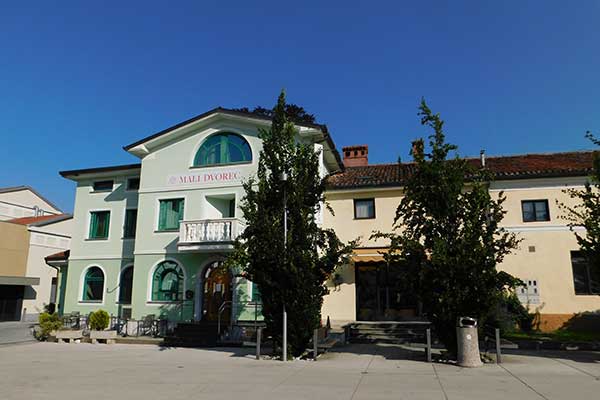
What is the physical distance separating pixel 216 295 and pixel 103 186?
9.77 metres

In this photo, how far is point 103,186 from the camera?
80.0 ft

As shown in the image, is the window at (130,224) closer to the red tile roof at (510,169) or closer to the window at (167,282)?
the window at (167,282)

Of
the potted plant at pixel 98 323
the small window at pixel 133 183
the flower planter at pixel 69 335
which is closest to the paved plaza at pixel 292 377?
the potted plant at pixel 98 323

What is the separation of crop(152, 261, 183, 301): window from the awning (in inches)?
564

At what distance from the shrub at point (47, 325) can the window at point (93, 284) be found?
2861mm

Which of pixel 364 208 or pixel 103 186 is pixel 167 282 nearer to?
pixel 103 186

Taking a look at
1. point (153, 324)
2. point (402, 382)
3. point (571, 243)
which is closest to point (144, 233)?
point (153, 324)

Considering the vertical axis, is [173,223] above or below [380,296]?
above

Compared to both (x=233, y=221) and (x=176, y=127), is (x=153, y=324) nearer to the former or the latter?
(x=233, y=221)

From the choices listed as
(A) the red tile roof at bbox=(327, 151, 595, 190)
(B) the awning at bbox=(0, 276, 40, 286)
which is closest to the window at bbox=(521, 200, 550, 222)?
(A) the red tile roof at bbox=(327, 151, 595, 190)

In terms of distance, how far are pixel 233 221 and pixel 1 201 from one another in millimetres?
28019

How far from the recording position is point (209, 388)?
905cm

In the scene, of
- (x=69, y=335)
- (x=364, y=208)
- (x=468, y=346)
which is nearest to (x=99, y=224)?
(x=69, y=335)

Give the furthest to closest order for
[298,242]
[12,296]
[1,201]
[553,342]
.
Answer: [1,201] → [12,296] → [553,342] → [298,242]
